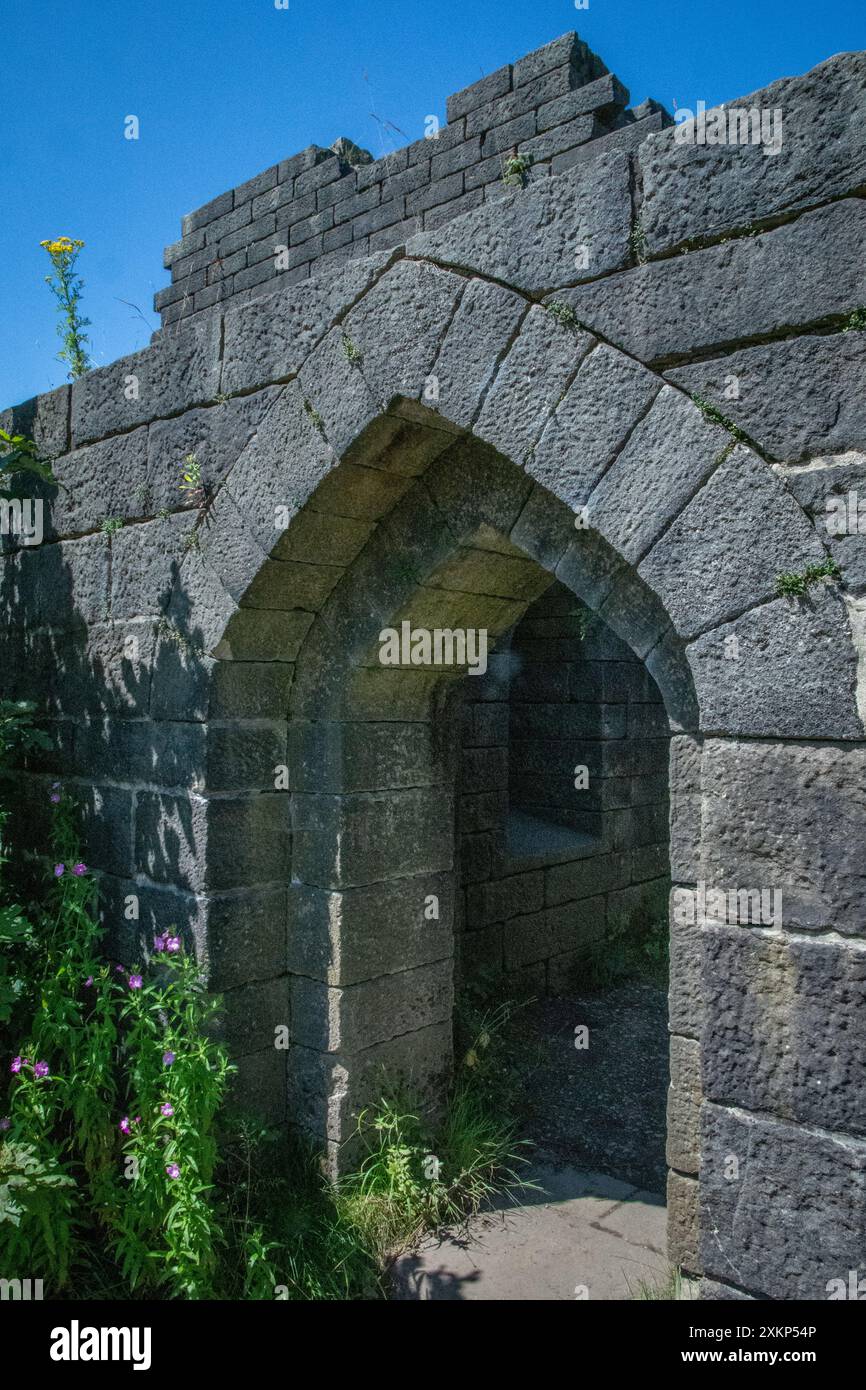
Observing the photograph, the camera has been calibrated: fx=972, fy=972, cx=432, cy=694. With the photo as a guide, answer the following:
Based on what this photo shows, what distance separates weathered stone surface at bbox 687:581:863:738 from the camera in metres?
1.99

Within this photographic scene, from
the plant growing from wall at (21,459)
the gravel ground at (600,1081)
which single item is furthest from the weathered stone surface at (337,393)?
the gravel ground at (600,1081)

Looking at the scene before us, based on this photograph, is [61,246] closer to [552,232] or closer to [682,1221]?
[552,232]

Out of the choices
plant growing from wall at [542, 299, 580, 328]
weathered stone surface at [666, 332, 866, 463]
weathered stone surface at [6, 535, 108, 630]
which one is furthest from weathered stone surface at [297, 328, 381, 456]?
weathered stone surface at [6, 535, 108, 630]

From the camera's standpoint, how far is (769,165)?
6.98ft

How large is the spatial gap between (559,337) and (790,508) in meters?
0.77

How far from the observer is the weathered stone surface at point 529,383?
245 centimetres

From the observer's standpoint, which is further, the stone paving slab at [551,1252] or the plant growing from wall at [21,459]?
the plant growing from wall at [21,459]

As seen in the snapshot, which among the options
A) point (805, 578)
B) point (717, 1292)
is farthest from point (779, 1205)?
point (805, 578)

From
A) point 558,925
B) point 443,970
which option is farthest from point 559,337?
point 558,925

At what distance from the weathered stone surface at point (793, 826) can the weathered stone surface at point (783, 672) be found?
0.05m

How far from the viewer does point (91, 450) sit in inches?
154

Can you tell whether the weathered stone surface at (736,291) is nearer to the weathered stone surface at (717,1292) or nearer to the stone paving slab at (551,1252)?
the weathered stone surface at (717,1292)

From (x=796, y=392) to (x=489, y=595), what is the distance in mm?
1613
